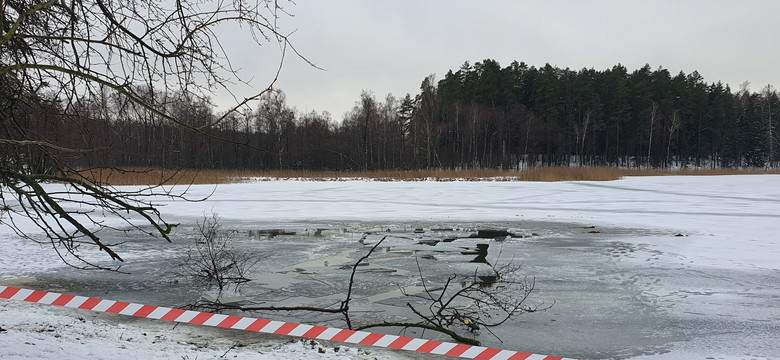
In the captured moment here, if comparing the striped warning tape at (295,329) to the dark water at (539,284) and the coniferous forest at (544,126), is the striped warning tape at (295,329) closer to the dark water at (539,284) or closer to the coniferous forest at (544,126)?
the dark water at (539,284)

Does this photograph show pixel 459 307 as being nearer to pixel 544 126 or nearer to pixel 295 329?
pixel 295 329

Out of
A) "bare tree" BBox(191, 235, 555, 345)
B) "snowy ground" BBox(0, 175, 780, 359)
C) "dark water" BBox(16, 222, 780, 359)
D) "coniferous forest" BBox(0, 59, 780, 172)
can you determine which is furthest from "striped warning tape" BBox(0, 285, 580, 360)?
"coniferous forest" BBox(0, 59, 780, 172)

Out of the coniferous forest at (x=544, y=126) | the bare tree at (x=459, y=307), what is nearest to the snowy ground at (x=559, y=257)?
the bare tree at (x=459, y=307)

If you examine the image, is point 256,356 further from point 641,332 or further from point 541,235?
point 541,235

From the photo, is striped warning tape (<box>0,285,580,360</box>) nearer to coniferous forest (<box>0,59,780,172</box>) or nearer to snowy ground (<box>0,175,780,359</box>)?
snowy ground (<box>0,175,780,359</box>)

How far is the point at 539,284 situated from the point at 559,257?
2132 mm

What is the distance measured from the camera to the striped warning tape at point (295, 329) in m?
3.66

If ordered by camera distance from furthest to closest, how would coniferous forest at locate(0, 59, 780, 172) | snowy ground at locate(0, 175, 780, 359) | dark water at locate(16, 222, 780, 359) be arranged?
coniferous forest at locate(0, 59, 780, 172) → dark water at locate(16, 222, 780, 359) → snowy ground at locate(0, 175, 780, 359)

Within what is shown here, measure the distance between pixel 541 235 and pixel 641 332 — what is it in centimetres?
648

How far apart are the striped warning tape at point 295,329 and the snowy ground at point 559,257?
0.27 m

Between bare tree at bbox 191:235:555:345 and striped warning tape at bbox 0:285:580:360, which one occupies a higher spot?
striped warning tape at bbox 0:285:580:360

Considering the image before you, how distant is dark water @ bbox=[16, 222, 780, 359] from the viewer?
4.98 metres

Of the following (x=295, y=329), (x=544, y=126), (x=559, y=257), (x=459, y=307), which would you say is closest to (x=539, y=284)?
(x=459, y=307)

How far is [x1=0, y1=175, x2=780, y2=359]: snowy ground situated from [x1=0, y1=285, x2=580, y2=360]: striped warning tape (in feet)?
0.89
